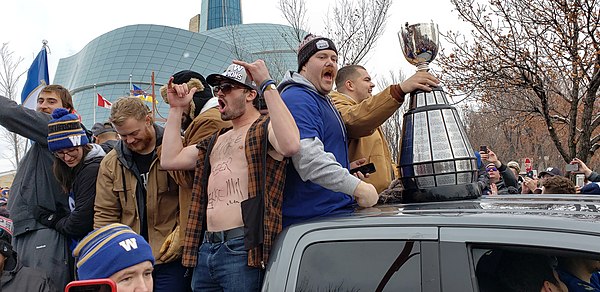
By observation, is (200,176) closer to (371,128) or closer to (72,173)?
(371,128)

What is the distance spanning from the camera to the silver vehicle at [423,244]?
1.46 meters

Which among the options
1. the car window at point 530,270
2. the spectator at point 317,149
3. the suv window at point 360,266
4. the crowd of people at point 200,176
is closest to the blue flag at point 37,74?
the crowd of people at point 200,176

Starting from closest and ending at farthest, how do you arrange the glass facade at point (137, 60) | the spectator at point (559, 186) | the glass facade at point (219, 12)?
1. the spectator at point (559, 186)
2. the glass facade at point (137, 60)
3. the glass facade at point (219, 12)

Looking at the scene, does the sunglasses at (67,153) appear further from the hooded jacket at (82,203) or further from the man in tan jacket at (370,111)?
the man in tan jacket at (370,111)

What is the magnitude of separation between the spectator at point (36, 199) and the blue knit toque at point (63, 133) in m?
0.19

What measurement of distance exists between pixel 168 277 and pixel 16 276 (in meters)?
0.82

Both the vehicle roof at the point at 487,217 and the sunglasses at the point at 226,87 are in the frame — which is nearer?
the vehicle roof at the point at 487,217

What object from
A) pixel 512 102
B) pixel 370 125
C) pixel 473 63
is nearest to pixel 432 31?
pixel 370 125

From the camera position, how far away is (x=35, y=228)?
121 inches

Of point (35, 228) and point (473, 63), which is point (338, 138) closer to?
point (35, 228)

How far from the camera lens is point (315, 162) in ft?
7.20

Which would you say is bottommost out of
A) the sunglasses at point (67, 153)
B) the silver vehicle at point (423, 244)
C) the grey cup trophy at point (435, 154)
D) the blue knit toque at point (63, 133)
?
the silver vehicle at point (423, 244)

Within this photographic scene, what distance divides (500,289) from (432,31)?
1.66 metres

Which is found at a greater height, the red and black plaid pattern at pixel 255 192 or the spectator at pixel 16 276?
the red and black plaid pattern at pixel 255 192
